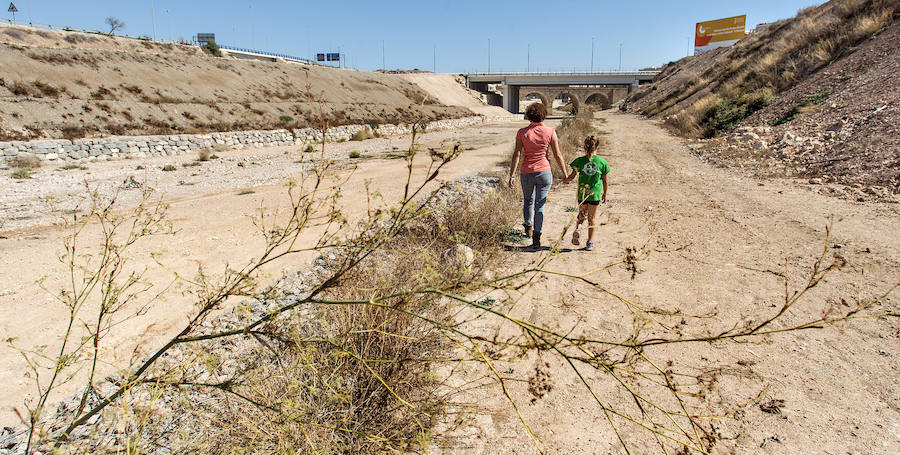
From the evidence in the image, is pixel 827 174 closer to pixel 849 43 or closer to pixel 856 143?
pixel 856 143

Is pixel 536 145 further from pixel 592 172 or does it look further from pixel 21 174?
pixel 21 174

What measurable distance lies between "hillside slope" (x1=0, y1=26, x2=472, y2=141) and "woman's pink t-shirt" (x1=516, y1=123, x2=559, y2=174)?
28.2 ft

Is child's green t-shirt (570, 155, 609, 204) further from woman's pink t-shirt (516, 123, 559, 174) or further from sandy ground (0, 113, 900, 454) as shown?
sandy ground (0, 113, 900, 454)

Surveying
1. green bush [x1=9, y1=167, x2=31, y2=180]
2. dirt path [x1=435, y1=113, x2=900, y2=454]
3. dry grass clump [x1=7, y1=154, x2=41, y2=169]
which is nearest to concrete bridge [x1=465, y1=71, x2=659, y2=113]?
dry grass clump [x1=7, y1=154, x2=41, y2=169]

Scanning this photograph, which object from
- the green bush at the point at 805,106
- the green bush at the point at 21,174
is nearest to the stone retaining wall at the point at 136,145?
the green bush at the point at 21,174

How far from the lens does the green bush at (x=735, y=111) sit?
57.0 ft

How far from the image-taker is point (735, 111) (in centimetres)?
1784

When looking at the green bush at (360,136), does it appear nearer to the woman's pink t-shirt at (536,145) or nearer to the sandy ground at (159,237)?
the sandy ground at (159,237)

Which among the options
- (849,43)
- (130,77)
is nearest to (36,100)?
(130,77)

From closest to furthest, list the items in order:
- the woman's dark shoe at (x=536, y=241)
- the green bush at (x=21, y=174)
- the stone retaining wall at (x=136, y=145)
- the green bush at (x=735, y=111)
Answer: the woman's dark shoe at (x=536, y=241) < the green bush at (x=21, y=174) < the stone retaining wall at (x=136, y=145) < the green bush at (x=735, y=111)

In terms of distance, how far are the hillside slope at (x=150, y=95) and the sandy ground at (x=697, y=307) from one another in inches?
306

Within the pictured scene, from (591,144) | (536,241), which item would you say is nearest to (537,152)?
(591,144)

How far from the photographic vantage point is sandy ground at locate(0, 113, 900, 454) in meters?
2.85

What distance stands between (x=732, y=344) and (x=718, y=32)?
228ft
